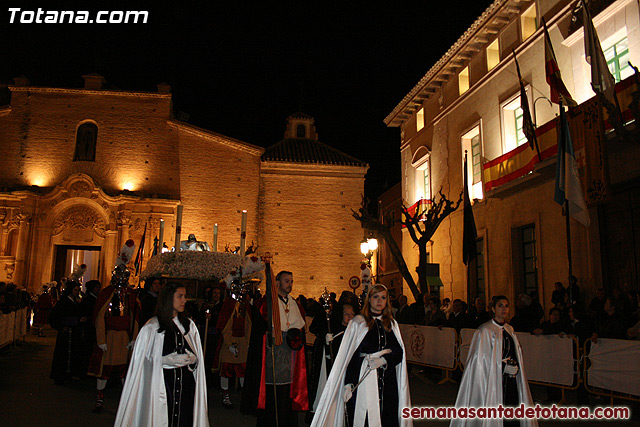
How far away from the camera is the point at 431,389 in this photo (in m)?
10.7

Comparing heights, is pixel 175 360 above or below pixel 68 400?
above

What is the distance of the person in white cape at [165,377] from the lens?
4.99m

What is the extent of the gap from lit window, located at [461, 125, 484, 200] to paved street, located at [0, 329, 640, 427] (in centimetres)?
901

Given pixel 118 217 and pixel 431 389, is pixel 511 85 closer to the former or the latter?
pixel 431 389

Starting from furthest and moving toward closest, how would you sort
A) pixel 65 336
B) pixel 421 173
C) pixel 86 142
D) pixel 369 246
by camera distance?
pixel 86 142
pixel 421 173
pixel 369 246
pixel 65 336

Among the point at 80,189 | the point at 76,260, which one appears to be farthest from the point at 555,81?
the point at 76,260

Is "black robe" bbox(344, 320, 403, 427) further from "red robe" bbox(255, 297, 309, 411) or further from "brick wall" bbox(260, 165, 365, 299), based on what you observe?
"brick wall" bbox(260, 165, 365, 299)

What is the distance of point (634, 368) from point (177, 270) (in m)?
9.20

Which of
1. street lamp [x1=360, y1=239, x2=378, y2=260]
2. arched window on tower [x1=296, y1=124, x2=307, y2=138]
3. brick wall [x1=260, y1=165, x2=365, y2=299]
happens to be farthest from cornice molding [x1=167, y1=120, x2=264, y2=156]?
street lamp [x1=360, y1=239, x2=378, y2=260]

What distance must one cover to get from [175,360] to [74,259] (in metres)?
32.3

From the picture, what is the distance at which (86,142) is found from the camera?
27781 millimetres

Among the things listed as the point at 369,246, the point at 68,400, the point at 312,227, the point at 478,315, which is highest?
the point at 312,227

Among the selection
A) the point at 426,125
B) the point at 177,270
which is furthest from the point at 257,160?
the point at 177,270

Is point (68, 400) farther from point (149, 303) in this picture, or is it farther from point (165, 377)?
point (165, 377)
